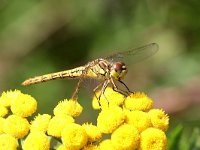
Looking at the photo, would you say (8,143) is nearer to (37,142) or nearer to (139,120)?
(37,142)

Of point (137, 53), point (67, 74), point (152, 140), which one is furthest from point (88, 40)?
point (152, 140)

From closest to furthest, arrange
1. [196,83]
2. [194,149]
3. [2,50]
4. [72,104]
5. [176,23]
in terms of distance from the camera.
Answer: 1. [72,104]
2. [194,149]
3. [196,83]
4. [176,23]
5. [2,50]

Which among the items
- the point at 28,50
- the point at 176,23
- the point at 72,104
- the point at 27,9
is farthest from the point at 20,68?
the point at 72,104

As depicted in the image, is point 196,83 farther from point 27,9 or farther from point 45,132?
point 45,132

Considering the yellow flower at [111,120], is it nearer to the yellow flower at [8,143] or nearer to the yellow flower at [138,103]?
the yellow flower at [138,103]

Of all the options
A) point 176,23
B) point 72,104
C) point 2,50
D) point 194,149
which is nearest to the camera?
point 72,104

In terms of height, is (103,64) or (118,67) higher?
(103,64)

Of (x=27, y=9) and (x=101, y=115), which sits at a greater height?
(x=27, y=9)

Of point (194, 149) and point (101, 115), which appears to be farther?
point (194, 149)
